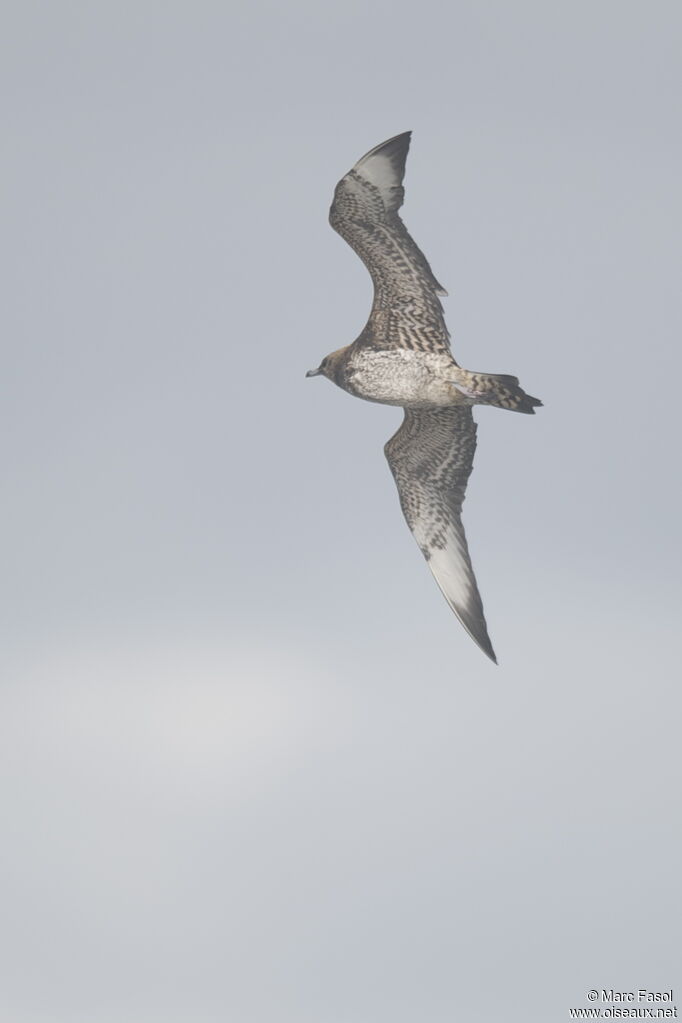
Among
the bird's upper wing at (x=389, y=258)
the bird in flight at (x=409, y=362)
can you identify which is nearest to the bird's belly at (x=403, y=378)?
the bird in flight at (x=409, y=362)

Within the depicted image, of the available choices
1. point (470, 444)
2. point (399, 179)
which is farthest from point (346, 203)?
point (470, 444)

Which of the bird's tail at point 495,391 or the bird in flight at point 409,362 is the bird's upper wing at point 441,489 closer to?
the bird in flight at point 409,362

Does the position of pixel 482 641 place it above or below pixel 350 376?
below

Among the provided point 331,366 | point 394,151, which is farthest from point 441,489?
point 394,151

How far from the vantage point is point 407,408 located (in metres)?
44.2

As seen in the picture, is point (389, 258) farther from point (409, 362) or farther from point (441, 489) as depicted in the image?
point (441, 489)

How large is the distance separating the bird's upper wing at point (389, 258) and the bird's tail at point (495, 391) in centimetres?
65

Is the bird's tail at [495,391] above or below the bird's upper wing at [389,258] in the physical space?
below

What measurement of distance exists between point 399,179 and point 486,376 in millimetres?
2879

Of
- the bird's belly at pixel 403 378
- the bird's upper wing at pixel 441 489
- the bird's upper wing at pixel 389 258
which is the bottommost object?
the bird's upper wing at pixel 441 489

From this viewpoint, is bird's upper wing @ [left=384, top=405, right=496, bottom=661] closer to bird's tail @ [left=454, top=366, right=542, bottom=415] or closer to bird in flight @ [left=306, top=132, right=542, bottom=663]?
bird in flight @ [left=306, top=132, right=542, bottom=663]

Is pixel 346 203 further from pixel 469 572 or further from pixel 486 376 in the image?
pixel 469 572

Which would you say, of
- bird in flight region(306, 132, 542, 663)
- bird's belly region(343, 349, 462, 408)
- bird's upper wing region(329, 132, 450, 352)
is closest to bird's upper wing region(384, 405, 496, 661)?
bird in flight region(306, 132, 542, 663)

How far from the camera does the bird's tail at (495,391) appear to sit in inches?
1647
